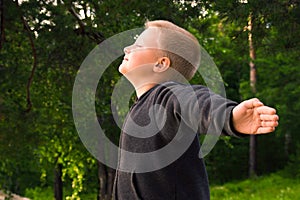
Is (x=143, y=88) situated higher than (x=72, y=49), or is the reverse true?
(x=72, y=49)

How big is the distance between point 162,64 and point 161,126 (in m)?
0.36

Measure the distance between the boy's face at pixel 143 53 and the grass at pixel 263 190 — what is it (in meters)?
13.6

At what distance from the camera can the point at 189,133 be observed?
2.12 m

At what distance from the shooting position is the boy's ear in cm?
234

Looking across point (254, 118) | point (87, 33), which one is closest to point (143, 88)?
point (254, 118)

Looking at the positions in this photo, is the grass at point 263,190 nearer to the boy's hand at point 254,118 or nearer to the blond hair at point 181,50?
the blond hair at point 181,50

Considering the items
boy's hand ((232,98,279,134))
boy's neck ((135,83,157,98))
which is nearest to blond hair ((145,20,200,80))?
boy's neck ((135,83,157,98))

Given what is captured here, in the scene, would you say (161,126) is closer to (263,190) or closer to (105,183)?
(105,183)

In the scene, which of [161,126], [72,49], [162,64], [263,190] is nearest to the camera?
[161,126]

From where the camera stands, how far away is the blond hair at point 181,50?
7.72 feet

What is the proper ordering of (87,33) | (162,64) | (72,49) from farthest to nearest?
(72,49) < (87,33) < (162,64)

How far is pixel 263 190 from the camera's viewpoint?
1842cm

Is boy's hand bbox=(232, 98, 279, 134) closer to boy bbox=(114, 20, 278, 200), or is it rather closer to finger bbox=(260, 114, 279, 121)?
finger bbox=(260, 114, 279, 121)

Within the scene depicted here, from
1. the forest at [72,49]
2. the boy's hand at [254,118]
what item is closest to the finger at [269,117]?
the boy's hand at [254,118]
